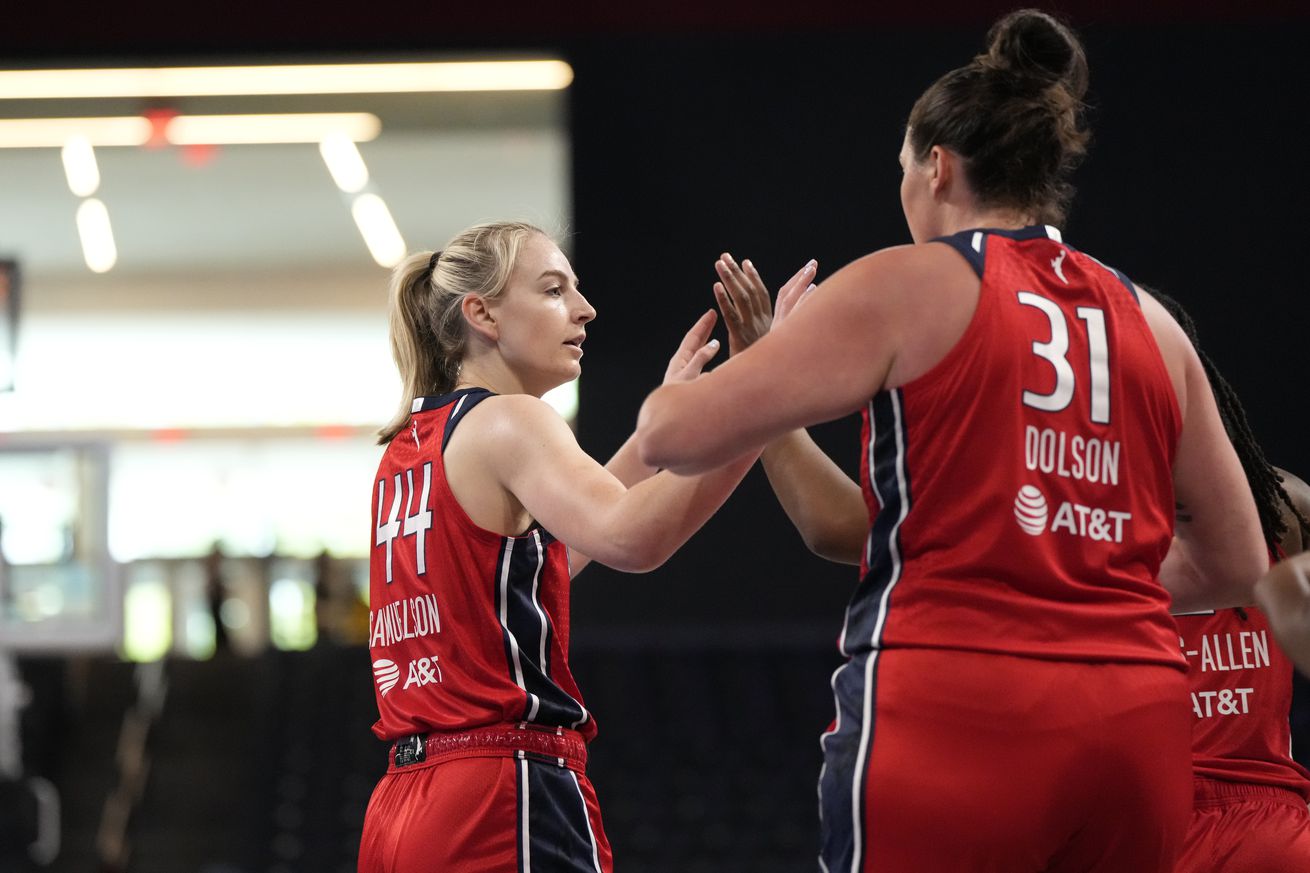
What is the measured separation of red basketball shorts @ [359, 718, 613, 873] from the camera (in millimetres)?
2416

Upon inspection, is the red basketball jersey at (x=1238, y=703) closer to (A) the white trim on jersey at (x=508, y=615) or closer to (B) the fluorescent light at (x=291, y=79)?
(A) the white trim on jersey at (x=508, y=615)

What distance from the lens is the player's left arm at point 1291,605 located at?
70.2 inches

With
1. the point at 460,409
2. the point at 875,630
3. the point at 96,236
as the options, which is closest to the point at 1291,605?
the point at 875,630

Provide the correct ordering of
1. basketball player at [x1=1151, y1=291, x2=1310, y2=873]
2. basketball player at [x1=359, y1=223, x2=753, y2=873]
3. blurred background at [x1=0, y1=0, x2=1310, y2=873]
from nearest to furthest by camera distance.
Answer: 1. basketball player at [x1=359, y1=223, x2=753, y2=873]
2. basketball player at [x1=1151, y1=291, x2=1310, y2=873]
3. blurred background at [x1=0, y1=0, x2=1310, y2=873]

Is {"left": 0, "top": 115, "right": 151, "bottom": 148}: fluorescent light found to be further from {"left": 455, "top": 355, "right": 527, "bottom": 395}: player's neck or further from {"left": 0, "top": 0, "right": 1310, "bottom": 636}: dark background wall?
{"left": 455, "top": 355, "right": 527, "bottom": 395}: player's neck

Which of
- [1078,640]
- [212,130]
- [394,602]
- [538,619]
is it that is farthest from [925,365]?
[212,130]

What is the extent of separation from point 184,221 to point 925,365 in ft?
38.9

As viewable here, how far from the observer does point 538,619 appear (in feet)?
8.43

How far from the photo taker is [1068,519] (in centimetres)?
198

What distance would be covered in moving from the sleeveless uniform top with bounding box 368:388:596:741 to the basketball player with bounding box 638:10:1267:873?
61cm

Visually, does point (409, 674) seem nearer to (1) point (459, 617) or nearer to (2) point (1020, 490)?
(1) point (459, 617)

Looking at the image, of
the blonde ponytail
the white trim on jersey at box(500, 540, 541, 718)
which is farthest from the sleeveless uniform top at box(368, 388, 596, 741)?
the blonde ponytail

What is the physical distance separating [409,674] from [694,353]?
762 millimetres

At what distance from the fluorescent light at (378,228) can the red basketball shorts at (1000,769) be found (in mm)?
10246
